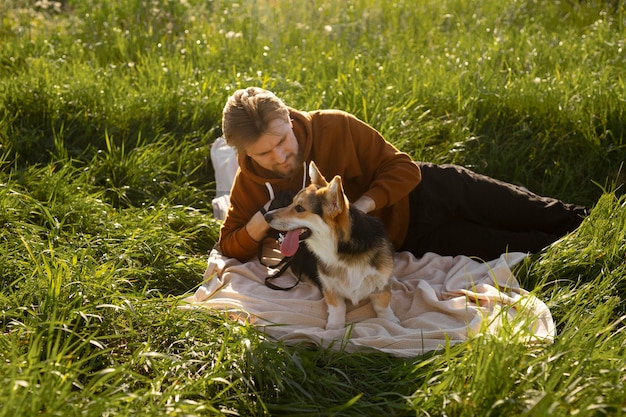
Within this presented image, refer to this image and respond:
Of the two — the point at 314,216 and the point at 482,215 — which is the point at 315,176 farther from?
the point at 482,215

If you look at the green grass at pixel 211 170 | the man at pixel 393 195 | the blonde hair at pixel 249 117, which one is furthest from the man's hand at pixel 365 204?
the green grass at pixel 211 170

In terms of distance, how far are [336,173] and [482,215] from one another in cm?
95

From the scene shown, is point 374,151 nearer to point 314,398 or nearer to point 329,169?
point 329,169

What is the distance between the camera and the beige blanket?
11.4 feet

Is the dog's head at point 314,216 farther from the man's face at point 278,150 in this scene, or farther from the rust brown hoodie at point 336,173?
the rust brown hoodie at point 336,173

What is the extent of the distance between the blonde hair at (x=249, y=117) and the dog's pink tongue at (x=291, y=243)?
55 centimetres

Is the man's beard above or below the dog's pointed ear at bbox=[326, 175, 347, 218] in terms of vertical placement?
below

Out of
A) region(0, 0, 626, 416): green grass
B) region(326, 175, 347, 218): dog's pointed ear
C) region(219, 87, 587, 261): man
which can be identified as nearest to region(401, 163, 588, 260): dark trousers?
region(219, 87, 587, 261): man

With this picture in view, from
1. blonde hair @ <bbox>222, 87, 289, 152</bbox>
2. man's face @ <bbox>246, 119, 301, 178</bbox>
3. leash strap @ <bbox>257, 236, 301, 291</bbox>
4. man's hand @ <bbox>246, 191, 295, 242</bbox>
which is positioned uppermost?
blonde hair @ <bbox>222, 87, 289, 152</bbox>

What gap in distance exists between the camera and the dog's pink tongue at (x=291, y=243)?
Result: 3525 mm

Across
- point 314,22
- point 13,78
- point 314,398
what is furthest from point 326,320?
point 314,22

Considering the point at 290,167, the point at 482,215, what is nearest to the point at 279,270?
the point at 290,167

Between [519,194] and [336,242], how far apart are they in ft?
4.67

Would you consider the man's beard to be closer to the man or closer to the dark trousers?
the man
